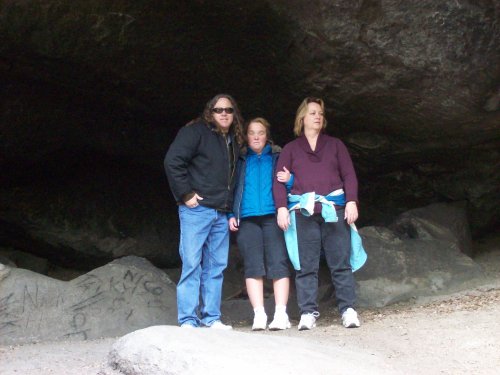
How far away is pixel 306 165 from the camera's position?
14.4 feet

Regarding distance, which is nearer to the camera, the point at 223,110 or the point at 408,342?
the point at 408,342

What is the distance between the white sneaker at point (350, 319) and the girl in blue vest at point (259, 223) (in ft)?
1.15

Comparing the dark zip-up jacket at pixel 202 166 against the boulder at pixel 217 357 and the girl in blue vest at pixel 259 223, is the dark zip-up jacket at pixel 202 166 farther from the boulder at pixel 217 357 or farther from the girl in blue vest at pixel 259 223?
the boulder at pixel 217 357

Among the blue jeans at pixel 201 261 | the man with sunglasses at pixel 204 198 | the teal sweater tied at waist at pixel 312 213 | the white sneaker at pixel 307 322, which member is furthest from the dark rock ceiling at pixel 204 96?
the white sneaker at pixel 307 322

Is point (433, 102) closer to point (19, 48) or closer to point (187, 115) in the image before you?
point (187, 115)

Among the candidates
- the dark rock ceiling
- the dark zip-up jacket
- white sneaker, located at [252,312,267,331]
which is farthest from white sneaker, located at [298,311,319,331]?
the dark rock ceiling

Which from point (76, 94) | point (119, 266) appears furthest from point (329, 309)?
point (76, 94)

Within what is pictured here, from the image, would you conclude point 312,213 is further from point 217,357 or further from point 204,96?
point 204,96

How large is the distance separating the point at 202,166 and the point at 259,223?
519 millimetres

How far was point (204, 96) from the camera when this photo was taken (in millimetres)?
5668

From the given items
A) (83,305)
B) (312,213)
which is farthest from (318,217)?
(83,305)

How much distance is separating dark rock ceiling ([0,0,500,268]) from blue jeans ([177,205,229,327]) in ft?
4.49

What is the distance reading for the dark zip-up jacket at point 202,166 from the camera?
4246mm

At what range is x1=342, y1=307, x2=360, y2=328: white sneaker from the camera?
409 centimetres
